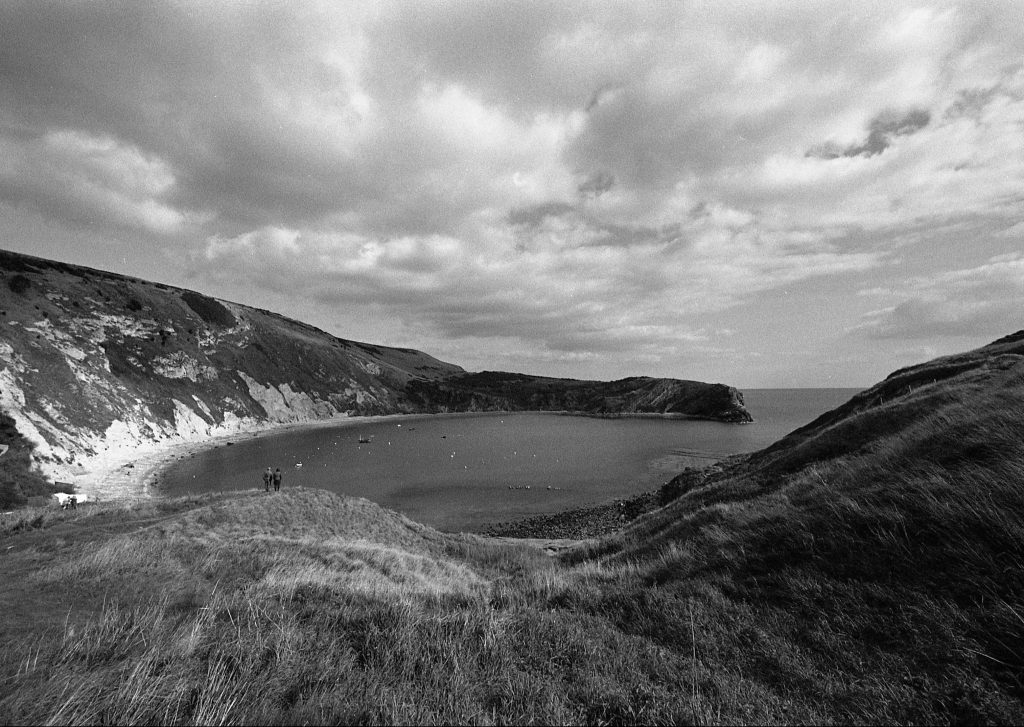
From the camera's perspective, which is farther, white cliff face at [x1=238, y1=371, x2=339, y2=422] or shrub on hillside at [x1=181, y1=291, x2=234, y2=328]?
shrub on hillside at [x1=181, y1=291, x2=234, y2=328]

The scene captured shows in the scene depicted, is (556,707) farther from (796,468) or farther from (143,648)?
(796,468)

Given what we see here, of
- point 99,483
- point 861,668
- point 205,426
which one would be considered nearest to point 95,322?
point 205,426

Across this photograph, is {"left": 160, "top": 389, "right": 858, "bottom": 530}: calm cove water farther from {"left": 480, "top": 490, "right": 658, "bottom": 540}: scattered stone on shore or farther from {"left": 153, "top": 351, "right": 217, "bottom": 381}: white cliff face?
{"left": 153, "top": 351, "right": 217, "bottom": 381}: white cliff face

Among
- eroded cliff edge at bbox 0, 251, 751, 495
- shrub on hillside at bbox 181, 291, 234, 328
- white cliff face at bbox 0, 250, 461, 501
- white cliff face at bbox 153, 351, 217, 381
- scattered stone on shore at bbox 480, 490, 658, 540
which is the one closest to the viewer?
scattered stone on shore at bbox 480, 490, 658, 540

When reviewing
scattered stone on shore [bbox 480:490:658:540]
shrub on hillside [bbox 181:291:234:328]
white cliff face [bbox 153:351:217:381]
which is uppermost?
shrub on hillside [bbox 181:291:234:328]

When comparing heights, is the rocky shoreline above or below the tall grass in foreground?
→ below

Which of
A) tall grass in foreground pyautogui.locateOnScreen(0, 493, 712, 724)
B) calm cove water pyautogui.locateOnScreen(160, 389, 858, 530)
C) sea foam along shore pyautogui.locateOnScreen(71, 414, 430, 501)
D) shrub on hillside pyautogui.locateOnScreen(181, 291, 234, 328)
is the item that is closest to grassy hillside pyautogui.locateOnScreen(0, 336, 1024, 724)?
tall grass in foreground pyautogui.locateOnScreen(0, 493, 712, 724)

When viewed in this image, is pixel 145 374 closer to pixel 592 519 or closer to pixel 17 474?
pixel 17 474

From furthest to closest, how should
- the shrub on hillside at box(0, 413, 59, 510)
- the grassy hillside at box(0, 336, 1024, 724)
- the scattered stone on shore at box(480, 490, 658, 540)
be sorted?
1. the scattered stone on shore at box(480, 490, 658, 540)
2. the shrub on hillside at box(0, 413, 59, 510)
3. the grassy hillside at box(0, 336, 1024, 724)
